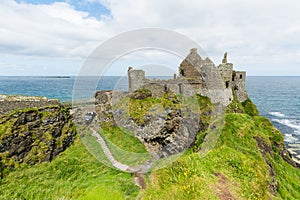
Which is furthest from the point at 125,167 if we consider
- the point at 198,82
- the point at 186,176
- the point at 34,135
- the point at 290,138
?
the point at 290,138

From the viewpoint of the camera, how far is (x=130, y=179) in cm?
1377

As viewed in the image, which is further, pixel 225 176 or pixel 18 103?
pixel 18 103

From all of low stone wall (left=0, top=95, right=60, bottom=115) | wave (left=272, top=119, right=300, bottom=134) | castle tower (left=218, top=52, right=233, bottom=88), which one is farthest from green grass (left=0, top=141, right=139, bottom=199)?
wave (left=272, top=119, right=300, bottom=134)

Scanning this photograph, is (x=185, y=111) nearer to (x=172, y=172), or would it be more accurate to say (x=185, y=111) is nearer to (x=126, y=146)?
(x=126, y=146)

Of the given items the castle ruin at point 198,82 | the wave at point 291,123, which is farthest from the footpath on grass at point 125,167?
the wave at point 291,123

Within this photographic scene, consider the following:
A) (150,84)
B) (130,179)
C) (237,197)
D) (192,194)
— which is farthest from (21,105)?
(237,197)

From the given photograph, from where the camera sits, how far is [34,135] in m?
18.0

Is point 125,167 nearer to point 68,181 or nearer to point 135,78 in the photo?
point 68,181

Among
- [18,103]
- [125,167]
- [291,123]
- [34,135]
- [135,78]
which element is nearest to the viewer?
[125,167]

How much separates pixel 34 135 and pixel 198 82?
1881 cm

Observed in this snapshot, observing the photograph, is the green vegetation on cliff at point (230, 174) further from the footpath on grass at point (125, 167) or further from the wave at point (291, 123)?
the wave at point (291, 123)

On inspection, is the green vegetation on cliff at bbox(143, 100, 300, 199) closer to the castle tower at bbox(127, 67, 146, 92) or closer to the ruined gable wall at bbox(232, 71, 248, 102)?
the ruined gable wall at bbox(232, 71, 248, 102)

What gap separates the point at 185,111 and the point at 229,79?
814 centimetres

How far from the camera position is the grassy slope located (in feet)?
37.0
